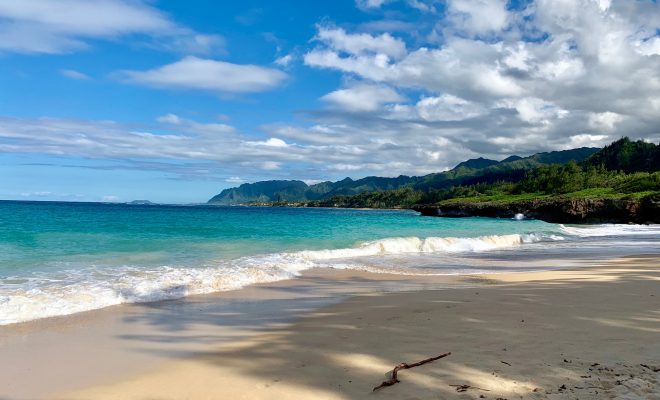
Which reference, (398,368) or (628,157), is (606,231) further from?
(628,157)

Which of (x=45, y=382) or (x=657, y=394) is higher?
(x=657, y=394)

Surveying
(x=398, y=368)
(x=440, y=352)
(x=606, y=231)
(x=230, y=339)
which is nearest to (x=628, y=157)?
(x=606, y=231)

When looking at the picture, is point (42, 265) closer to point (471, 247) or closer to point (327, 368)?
point (327, 368)

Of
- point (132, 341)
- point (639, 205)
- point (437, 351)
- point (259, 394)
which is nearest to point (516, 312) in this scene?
point (437, 351)

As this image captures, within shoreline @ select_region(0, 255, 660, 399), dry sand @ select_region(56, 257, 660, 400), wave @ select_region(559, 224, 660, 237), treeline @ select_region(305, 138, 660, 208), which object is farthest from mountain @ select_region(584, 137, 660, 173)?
dry sand @ select_region(56, 257, 660, 400)

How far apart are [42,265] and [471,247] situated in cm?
2306

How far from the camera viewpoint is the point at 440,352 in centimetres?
612

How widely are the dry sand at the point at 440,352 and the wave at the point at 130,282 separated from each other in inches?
173

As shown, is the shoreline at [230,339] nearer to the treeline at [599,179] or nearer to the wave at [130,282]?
the wave at [130,282]

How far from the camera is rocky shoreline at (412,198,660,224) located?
6481 centimetres

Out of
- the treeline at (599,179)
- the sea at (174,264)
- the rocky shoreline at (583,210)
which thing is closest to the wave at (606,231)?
the rocky shoreline at (583,210)

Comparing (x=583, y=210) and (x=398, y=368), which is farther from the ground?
(x=583, y=210)

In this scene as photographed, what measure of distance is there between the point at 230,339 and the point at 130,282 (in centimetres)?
625

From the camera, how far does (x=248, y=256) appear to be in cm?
2019
